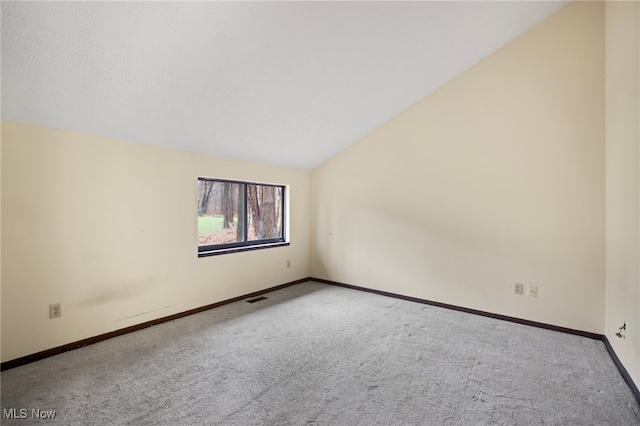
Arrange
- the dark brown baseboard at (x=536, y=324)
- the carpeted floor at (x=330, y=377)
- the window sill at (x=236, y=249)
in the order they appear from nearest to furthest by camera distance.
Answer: the carpeted floor at (x=330, y=377)
the dark brown baseboard at (x=536, y=324)
the window sill at (x=236, y=249)

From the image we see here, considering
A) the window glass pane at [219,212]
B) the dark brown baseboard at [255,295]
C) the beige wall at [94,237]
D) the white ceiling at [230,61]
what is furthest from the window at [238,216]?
the dark brown baseboard at [255,295]

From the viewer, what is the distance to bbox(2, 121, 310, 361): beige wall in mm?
2172

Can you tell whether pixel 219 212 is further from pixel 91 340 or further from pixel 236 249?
pixel 91 340

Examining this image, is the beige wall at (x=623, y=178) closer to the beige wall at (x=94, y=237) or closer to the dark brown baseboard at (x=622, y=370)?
the dark brown baseboard at (x=622, y=370)

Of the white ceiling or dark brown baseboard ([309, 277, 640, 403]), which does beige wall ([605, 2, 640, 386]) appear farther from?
the white ceiling

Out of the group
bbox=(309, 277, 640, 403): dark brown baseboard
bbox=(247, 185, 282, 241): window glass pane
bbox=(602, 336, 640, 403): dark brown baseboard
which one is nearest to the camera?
bbox=(602, 336, 640, 403): dark brown baseboard

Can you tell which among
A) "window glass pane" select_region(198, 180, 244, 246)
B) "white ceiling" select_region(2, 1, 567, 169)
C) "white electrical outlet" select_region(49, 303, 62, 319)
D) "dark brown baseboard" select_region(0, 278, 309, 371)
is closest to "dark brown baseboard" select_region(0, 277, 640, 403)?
"dark brown baseboard" select_region(0, 278, 309, 371)

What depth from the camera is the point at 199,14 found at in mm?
1824

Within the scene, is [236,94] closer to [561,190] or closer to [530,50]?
[530,50]

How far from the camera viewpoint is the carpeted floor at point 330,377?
1680mm

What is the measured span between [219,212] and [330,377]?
2.48 metres

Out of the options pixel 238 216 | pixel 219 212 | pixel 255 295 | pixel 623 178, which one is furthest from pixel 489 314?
pixel 219 212

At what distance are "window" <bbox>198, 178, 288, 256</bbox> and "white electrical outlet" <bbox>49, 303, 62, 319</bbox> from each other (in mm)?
1315

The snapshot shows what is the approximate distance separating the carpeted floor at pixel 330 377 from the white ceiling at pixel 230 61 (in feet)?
6.39
